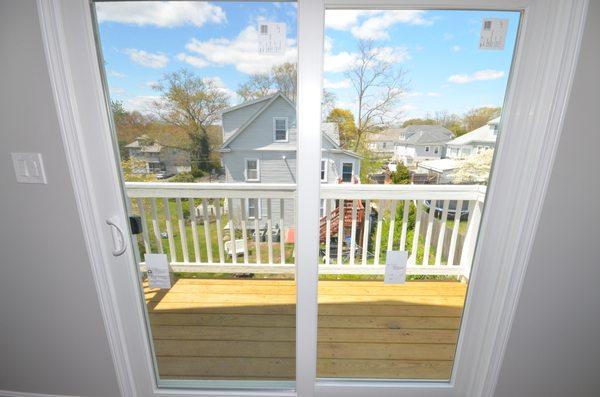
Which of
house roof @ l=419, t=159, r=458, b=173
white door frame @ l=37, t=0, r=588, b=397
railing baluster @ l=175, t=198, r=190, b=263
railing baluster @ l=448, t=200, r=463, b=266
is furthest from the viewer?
railing baluster @ l=448, t=200, r=463, b=266

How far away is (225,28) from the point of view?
0.97m

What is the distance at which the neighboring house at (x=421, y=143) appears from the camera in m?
1.16

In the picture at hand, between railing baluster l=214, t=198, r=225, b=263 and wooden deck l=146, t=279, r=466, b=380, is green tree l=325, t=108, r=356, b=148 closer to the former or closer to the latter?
railing baluster l=214, t=198, r=225, b=263

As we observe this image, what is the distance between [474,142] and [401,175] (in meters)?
0.35

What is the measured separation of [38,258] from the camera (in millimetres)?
1118

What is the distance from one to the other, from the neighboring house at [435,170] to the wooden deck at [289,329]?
978 mm

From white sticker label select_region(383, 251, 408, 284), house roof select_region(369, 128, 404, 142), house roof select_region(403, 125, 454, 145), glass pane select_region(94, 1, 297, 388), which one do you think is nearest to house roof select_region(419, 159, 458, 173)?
house roof select_region(403, 125, 454, 145)

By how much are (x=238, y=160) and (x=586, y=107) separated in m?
1.26

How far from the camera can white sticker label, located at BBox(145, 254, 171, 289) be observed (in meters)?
1.27

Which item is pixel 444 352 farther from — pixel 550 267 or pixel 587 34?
pixel 587 34

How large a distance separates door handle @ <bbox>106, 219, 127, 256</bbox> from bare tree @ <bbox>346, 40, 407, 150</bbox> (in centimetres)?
107

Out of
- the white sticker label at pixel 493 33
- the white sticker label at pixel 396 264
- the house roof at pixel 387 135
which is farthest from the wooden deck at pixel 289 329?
the white sticker label at pixel 493 33

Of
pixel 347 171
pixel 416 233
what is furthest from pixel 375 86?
pixel 416 233

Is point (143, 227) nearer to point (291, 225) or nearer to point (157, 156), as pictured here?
point (157, 156)
